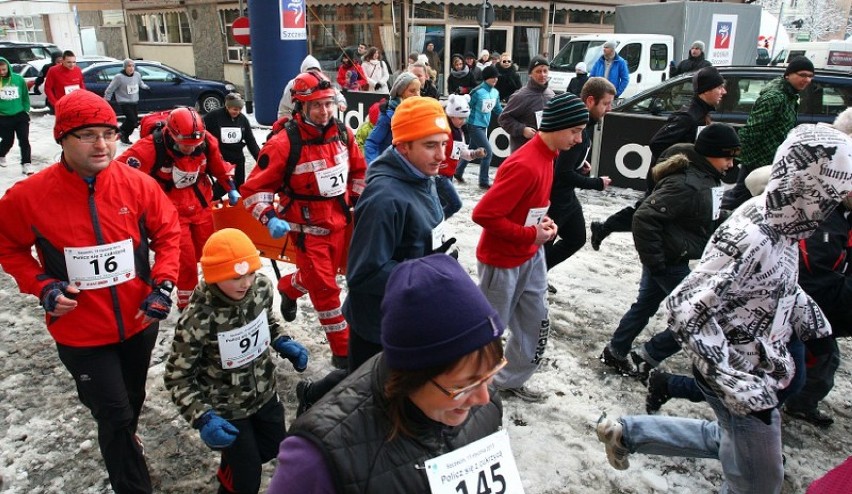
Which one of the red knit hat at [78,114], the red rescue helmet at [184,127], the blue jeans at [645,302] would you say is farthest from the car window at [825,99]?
the red knit hat at [78,114]

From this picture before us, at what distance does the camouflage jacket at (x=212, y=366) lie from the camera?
2.63 meters

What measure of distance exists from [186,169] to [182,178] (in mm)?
79

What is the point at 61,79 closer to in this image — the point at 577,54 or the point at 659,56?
the point at 577,54

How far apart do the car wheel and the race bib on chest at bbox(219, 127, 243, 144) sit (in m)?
10.4

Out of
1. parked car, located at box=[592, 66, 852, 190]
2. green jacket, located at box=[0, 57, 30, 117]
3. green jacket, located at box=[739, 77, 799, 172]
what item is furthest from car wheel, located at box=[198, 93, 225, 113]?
green jacket, located at box=[739, 77, 799, 172]

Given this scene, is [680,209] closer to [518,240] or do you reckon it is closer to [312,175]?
[518,240]

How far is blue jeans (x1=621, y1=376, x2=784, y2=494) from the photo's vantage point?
8.09ft

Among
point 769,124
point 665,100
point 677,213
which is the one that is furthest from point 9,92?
point 769,124

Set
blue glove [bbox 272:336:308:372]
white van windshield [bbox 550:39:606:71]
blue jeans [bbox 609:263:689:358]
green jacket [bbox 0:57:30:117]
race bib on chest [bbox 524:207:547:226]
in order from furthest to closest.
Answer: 1. white van windshield [bbox 550:39:606:71]
2. green jacket [bbox 0:57:30:117]
3. blue jeans [bbox 609:263:689:358]
4. race bib on chest [bbox 524:207:547:226]
5. blue glove [bbox 272:336:308:372]

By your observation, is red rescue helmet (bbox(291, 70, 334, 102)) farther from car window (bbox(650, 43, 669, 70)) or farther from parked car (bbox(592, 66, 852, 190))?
car window (bbox(650, 43, 669, 70))

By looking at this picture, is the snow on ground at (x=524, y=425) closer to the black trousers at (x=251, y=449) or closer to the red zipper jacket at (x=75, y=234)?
the black trousers at (x=251, y=449)

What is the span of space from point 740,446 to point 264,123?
13.3 metres

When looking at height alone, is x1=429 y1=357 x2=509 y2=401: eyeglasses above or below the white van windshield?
below

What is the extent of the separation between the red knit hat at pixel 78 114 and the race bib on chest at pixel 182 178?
6.60 feet
